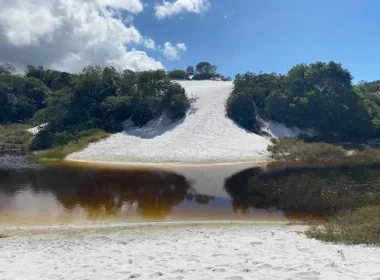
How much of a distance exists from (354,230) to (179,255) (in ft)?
18.2

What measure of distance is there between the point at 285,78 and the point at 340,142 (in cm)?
1409

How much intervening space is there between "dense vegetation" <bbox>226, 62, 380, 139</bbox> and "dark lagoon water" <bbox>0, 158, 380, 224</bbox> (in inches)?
733

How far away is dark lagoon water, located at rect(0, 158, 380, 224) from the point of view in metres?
16.8

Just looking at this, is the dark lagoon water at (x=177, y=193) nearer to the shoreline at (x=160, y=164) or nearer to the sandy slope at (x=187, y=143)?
the shoreline at (x=160, y=164)

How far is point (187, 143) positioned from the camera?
129 ft

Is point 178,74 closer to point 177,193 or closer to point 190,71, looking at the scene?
point 190,71

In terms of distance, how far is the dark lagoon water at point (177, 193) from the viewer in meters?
16.8

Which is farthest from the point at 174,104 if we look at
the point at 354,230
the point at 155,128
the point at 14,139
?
the point at 354,230

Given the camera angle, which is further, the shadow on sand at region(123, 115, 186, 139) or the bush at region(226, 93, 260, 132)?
the bush at region(226, 93, 260, 132)

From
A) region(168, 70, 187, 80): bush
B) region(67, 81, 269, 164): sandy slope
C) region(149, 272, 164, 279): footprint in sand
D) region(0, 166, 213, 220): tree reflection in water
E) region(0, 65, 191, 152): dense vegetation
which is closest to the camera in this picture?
region(149, 272, 164, 279): footprint in sand

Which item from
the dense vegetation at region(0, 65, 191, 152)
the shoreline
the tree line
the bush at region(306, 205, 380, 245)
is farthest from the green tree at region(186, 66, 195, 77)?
the bush at region(306, 205, 380, 245)

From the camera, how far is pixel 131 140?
40812 mm

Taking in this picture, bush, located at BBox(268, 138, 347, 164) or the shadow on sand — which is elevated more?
the shadow on sand

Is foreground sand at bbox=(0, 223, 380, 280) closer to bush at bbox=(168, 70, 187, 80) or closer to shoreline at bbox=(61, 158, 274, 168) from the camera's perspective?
shoreline at bbox=(61, 158, 274, 168)
